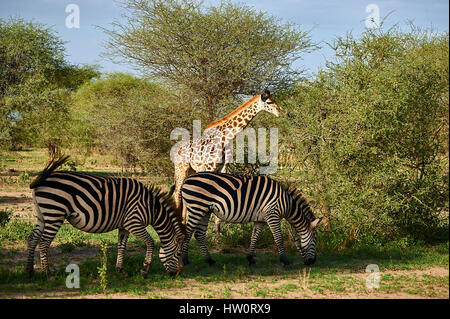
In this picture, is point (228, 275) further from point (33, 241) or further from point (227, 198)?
point (33, 241)

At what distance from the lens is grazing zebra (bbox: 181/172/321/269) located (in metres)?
7.50

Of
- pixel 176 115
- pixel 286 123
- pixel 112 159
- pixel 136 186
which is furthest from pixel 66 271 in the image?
pixel 112 159

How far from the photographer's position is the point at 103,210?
6.50m

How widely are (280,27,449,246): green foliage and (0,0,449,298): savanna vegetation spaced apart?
0.03 meters

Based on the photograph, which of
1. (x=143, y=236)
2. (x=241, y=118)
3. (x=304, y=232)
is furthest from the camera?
(x=241, y=118)

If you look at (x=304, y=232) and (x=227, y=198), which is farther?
(x=304, y=232)

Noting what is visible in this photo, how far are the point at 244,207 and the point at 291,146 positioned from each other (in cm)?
279

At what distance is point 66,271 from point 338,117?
18.1ft

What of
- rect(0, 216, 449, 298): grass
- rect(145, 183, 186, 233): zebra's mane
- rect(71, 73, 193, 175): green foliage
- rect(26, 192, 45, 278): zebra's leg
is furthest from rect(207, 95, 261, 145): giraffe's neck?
rect(26, 192, 45, 278): zebra's leg

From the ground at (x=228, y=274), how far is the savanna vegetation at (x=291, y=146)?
0.03m

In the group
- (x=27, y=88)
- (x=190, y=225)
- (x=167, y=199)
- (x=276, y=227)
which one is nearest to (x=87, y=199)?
(x=167, y=199)

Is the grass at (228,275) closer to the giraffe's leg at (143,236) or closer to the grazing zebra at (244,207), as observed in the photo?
the giraffe's leg at (143,236)

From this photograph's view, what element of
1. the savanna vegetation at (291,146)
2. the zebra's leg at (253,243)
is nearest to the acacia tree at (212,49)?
the savanna vegetation at (291,146)

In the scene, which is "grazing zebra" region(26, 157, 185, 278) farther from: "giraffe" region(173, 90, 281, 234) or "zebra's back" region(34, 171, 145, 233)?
"giraffe" region(173, 90, 281, 234)
